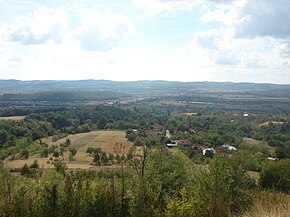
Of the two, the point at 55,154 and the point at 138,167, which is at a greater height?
the point at 138,167

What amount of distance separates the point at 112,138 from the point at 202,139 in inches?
829

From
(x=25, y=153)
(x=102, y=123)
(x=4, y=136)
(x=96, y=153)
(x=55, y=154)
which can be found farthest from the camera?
(x=102, y=123)

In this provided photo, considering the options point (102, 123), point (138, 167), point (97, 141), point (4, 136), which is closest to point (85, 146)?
point (97, 141)

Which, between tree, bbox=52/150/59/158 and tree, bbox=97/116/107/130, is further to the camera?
tree, bbox=97/116/107/130

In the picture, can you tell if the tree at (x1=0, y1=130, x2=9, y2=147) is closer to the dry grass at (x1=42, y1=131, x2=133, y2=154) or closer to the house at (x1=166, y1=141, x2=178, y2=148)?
the dry grass at (x1=42, y1=131, x2=133, y2=154)

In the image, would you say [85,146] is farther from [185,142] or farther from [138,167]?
[138,167]

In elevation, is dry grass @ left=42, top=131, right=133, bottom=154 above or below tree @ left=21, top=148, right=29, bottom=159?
below

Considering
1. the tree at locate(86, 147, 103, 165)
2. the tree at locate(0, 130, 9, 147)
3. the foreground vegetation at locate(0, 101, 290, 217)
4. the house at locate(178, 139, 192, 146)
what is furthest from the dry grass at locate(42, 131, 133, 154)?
the house at locate(178, 139, 192, 146)

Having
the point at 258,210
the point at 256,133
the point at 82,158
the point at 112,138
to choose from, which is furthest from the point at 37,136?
the point at 258,210

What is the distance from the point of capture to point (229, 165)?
27688 millimetres

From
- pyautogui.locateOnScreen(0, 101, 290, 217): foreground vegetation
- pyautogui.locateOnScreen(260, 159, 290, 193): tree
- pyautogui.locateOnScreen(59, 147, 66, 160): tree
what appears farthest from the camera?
pyautogui.locateOnScreen(59, 147, 66, 160): tree

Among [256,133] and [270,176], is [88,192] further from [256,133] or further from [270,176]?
[256,133]

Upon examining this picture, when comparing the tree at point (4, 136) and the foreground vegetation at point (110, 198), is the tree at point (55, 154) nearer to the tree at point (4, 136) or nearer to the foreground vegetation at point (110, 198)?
the tree at point (4, 136)

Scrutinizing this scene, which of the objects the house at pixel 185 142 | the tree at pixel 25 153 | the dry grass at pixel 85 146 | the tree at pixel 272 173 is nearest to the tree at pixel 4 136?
the dry grass at pixel 85 146
